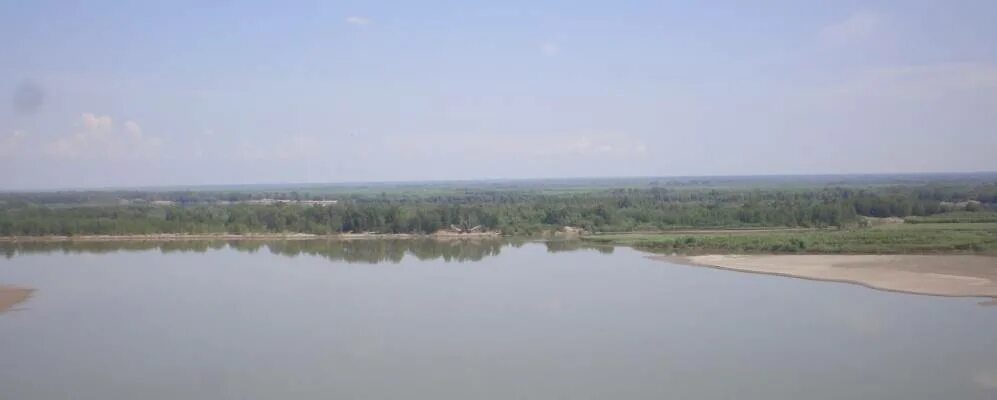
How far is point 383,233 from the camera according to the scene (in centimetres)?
3603

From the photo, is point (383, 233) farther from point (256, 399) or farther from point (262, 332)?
point (256, 399)

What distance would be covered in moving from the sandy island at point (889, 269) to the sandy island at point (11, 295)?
1668 centimetres

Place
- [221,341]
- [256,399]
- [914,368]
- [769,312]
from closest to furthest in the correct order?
1. [256,399]
2. [914,368]
3. [221,341]
4. [769,312]

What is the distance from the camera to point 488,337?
42.7 feet

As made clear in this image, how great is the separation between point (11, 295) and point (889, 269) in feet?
67.0

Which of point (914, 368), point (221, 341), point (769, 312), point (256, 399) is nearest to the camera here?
point (256, 399)

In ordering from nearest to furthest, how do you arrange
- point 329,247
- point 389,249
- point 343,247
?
point 389,249 → point 343,247 → point 329,247

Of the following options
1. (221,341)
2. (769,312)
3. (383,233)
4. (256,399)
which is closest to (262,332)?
(221,341)

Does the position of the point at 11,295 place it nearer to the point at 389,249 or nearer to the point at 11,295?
the point at 11,295

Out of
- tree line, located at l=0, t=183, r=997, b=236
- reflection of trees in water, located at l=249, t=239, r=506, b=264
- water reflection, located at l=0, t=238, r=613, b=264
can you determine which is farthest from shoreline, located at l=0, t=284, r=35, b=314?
tree line, located at l=0, t=183, r=997, b=236

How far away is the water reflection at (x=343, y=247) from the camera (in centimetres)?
2759

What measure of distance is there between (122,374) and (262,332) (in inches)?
114

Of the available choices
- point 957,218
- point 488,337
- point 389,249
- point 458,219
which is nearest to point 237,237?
point 458,219

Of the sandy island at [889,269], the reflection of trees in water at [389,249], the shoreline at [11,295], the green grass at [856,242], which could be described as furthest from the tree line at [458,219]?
the shoreline at [11,295]
